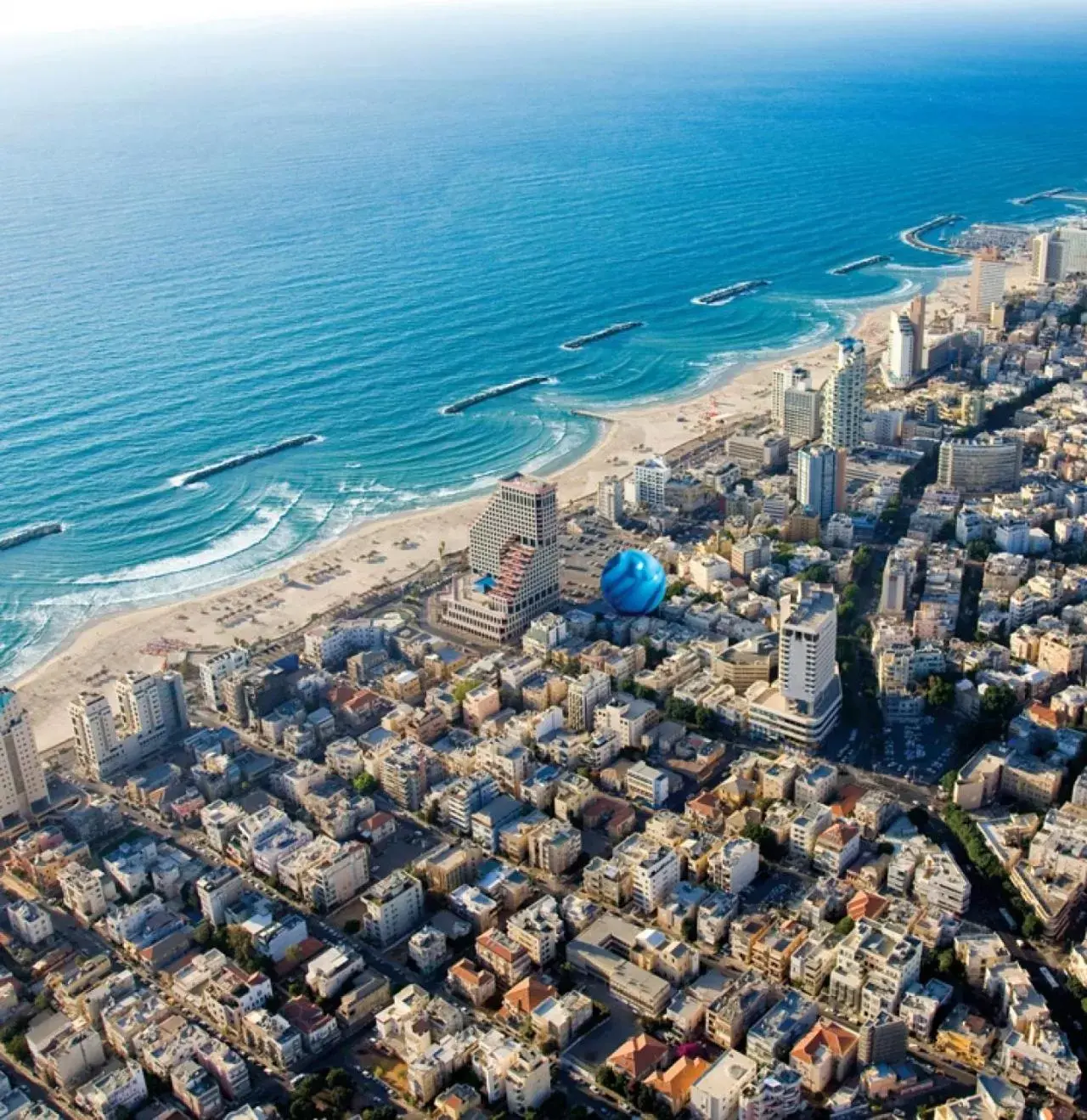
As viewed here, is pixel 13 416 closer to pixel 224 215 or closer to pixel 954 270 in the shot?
pixel 224 215

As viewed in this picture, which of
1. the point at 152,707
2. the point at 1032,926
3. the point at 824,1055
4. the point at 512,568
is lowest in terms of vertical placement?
the point at 1032,926

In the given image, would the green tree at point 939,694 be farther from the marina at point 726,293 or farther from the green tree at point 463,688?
the marina at point 726,293

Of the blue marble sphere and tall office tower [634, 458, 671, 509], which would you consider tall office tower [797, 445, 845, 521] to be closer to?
tall office tower [634, 458, 671, 509]

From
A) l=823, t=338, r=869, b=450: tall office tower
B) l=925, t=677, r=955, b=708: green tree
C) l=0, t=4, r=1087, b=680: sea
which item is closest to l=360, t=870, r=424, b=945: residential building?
l=925, t=677, r=955, b=708: green tree

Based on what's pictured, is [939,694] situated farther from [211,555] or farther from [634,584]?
[211,555]

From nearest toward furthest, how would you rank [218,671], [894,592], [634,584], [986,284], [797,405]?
[218,671] → [894,592] → [634,584] → [797,405] → [986,284]

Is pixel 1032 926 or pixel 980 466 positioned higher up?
pixel 980 466

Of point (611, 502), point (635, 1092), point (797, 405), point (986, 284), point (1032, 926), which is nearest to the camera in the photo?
point (635, 1092)

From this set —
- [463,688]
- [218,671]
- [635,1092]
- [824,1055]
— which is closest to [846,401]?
[463,688]
